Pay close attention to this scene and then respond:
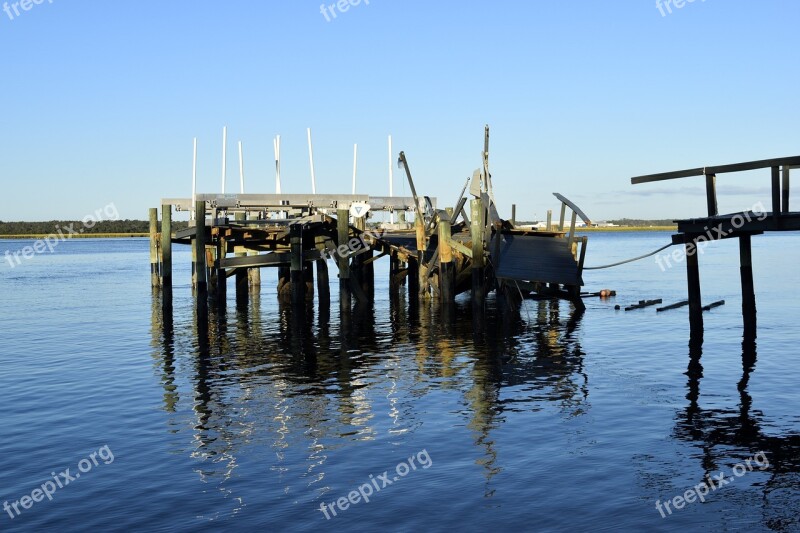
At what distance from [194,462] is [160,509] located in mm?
1810

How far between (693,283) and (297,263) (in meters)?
13.6

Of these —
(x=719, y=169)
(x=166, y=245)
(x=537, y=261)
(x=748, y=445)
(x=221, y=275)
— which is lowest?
(x=748, y=445)

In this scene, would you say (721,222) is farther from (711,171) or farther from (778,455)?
(778,455)

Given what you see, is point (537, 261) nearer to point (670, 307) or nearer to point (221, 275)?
point (670, 307)

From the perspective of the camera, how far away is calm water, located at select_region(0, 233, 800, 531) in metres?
10.1

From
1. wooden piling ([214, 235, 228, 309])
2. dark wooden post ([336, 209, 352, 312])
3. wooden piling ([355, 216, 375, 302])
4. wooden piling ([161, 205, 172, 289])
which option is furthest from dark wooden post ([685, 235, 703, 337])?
wooden piling ([161, 205, 172, 289])

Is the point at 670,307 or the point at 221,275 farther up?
the point at 221,275

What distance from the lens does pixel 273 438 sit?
42.9 feet

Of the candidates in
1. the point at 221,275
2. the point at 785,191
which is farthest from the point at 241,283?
the point at 785,191

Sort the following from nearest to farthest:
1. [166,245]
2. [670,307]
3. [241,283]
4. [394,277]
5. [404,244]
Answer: [670,307], [166,245], [404,244], [241,283], [394,277]

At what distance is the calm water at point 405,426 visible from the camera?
10.1 meters

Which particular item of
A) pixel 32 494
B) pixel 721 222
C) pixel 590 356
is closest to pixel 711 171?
pixel 721 222

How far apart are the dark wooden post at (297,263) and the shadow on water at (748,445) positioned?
16242 millimetres

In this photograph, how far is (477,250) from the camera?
28.0 m
